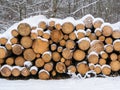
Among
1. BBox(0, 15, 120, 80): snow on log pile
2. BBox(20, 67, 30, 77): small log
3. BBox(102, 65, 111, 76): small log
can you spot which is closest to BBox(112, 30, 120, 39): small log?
BBox(0, 15, 120, 80): snow on log pile

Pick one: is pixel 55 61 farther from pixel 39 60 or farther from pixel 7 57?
pixel 7 57

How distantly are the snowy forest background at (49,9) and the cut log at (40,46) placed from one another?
6598mm

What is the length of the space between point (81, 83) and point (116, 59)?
1.10 metres

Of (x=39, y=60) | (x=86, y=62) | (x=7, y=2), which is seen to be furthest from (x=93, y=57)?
(x=7, y=2)

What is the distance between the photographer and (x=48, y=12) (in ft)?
44.9

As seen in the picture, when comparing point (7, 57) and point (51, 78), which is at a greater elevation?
point (7, 57)

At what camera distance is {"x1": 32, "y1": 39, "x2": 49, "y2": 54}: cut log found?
→ 22.8ft

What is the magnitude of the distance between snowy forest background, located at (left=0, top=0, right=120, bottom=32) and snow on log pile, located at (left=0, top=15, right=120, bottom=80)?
21.2 ft

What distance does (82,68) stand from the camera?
704cm

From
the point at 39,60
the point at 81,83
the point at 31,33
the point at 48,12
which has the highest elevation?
the point at 48,12

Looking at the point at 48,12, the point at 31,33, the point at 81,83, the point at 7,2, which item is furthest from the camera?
the point at 7,2

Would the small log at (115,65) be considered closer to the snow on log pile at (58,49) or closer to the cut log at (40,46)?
the snow on log pile at (58,49)

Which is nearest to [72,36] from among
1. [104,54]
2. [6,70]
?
[104,54]

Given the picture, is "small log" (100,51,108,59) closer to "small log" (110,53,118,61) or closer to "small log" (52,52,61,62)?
"small log" (110,53,118,61)
